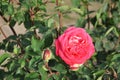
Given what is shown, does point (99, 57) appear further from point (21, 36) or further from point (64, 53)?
point (64, 53)

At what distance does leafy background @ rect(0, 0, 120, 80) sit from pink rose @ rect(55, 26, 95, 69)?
123mm

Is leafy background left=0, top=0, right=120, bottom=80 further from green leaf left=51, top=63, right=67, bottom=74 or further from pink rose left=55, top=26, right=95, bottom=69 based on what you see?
pink rose left=55, top=26, right=95, bottom=69

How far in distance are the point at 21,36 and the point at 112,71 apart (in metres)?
0.53

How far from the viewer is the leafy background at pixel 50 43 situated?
5.07 feet

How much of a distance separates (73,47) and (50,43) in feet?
0.74

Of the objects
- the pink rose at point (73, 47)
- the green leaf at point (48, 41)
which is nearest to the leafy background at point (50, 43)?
the green leaf at point (48, 41)

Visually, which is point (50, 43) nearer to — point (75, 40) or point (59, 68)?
point (59, 68)

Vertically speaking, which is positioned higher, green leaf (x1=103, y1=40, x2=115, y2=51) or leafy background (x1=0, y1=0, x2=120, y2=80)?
leafy background (x1=0, y1=0, x2=120, y2=80)

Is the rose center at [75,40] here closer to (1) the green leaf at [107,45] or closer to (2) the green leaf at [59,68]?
(2) the green leaf at [59,68]

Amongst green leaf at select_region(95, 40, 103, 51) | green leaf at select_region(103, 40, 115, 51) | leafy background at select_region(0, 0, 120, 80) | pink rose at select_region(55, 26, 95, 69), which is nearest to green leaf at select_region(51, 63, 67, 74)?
leafy background at select_region(0, 0, 120, 80)

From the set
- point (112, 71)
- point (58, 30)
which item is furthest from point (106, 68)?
point (58, 30)

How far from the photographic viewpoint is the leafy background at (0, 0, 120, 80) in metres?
1.54

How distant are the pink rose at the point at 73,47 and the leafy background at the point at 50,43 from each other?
0.40 feet

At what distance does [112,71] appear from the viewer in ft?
5.42
